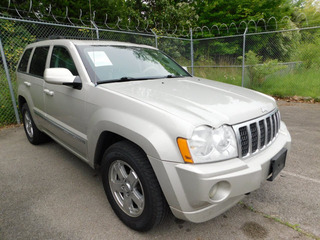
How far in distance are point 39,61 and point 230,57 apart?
7.73 m

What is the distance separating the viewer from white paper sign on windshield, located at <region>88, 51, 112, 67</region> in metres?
2.50

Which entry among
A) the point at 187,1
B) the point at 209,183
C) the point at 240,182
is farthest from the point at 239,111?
the point at 187,1

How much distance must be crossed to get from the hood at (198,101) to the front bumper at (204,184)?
12.7 inches

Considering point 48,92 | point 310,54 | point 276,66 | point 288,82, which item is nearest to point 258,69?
point 276,66

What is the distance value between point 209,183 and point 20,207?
81.7 inches

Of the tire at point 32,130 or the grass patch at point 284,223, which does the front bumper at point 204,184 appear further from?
the tire at point 32,130

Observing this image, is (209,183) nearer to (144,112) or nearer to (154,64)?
(144,112)

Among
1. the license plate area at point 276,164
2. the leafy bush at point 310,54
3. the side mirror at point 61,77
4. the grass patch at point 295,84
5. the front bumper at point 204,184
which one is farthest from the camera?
the leafy bush at point 310,54

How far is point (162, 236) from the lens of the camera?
196cm

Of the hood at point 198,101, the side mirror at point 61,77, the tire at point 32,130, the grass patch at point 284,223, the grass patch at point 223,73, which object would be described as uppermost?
the side mirror at point 61,77

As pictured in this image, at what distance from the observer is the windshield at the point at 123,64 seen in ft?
8.06

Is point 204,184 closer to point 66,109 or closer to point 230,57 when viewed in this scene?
point 66,109

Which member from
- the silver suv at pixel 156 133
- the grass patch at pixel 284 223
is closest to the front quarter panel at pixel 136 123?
the silver suv at pixel 156 133

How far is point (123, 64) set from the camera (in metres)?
2.71
